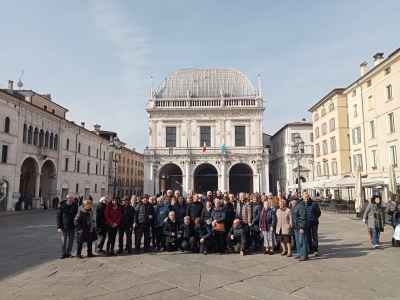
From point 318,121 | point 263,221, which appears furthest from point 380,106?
point 263,221

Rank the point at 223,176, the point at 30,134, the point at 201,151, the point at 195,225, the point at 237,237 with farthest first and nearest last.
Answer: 1. the point at 201,151
2. the point at 223,176
3. the point at 30,134
4. the point at 195,225
5. the point at 237,237

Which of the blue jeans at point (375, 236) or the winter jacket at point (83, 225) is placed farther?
the blue jeans at point (375, 236)

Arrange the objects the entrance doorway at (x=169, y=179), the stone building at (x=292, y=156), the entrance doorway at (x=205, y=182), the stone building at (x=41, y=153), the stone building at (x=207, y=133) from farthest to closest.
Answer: the entrance doorway at (x=205, y=182), the entrance doorway at (x=169, y=179), the stone building at (x=292, y=156), the stone building at (x=207, y=133), the stone building at (x=41, y=153)

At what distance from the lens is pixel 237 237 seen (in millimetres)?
9195

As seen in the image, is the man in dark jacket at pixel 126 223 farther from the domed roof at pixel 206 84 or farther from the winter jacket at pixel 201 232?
the domed roof at pixel 206 84

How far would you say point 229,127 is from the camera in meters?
42.2

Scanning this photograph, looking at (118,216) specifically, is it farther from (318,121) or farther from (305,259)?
(318,121)

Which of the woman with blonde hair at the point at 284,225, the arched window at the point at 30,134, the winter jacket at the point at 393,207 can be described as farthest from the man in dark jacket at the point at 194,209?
the arched window at the point at 30,134

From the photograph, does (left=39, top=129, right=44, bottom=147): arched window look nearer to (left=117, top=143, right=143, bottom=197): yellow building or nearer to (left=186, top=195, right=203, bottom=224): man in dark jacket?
(left=117, top=143, right=143, bottom=197): yellow building

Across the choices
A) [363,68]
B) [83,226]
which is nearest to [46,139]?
[83,226]

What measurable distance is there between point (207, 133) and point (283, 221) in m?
34.0

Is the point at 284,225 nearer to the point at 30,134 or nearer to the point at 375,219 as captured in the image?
the point at 375,219

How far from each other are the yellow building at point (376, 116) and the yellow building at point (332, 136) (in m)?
1.66

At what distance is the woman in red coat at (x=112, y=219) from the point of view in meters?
8.95
